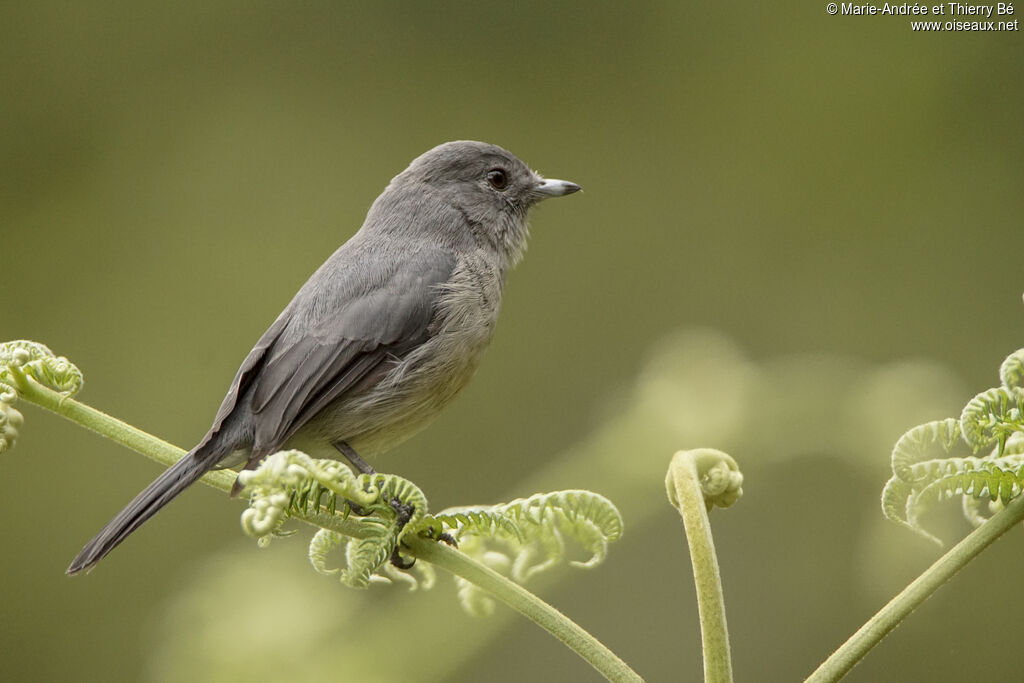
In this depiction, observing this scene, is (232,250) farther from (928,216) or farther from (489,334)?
(928,216)

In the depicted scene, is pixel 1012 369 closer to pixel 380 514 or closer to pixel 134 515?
pixel 380 514

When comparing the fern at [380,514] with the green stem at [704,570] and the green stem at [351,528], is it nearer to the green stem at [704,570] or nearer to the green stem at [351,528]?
the green stem at [351,528]

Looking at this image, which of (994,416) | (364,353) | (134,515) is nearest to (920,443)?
(994,416)

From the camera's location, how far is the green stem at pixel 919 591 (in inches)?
63.1

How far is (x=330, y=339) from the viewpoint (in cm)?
314

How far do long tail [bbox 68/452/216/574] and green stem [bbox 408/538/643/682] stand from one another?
0.78 m

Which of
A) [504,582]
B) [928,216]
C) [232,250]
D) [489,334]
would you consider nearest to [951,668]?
[928,216]

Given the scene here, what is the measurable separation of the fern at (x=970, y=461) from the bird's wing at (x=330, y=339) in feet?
5.09

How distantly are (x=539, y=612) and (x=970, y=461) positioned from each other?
64cm

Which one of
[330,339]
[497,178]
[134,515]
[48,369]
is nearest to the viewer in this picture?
[48,369]

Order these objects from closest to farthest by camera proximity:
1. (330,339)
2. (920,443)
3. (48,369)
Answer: (920,443)
(48,369)
(330,339)

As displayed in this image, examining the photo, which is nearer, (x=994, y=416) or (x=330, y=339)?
(x=994, y=416)

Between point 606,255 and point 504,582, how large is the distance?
161 inches

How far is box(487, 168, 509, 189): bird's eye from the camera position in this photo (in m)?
4.23
